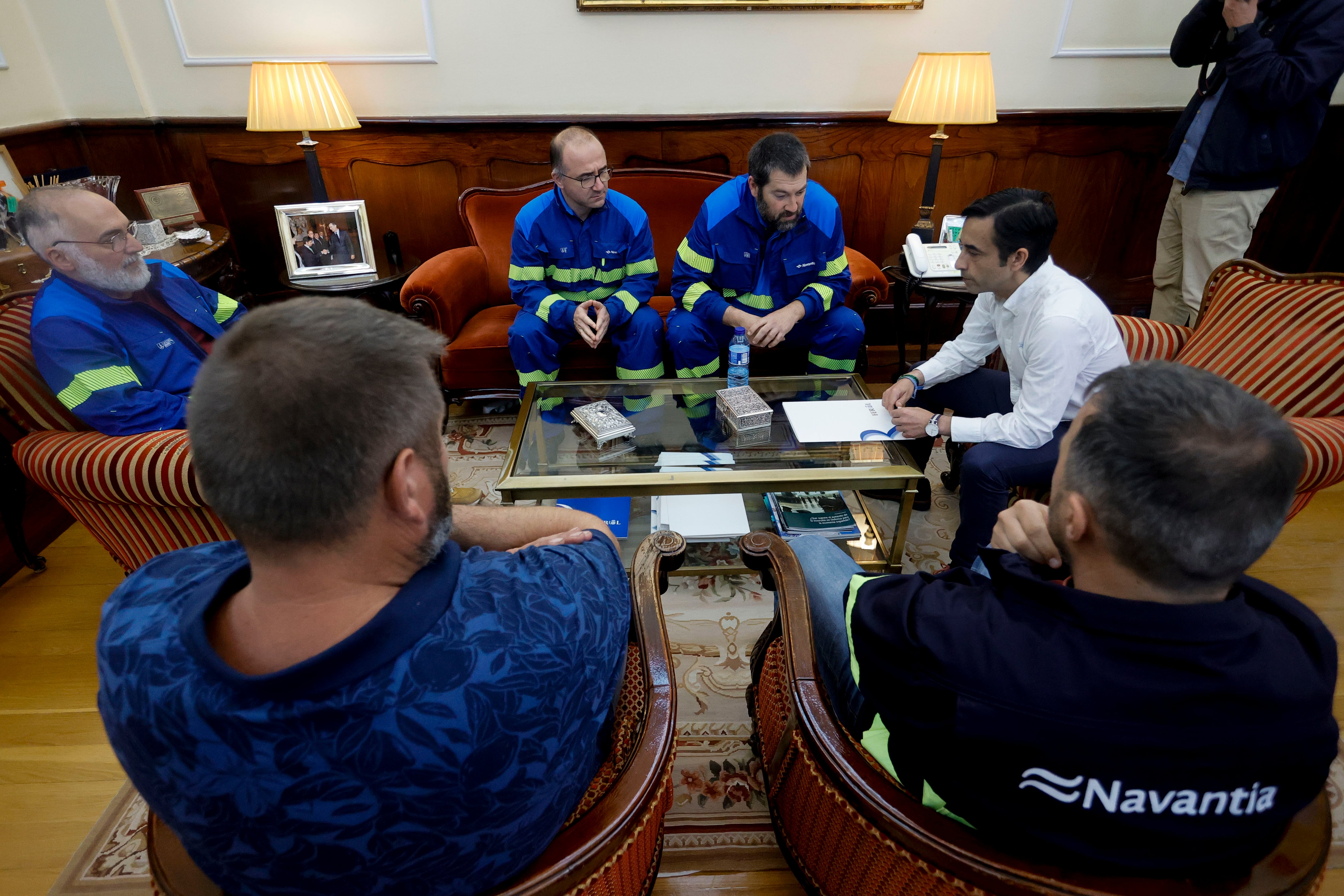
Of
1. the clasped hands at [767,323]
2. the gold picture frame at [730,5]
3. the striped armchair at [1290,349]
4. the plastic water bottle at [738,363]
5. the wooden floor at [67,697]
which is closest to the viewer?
the wooden floor at [67,697]

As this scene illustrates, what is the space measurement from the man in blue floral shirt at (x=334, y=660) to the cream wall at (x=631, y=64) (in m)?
2.80

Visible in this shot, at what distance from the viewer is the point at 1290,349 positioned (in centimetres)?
166

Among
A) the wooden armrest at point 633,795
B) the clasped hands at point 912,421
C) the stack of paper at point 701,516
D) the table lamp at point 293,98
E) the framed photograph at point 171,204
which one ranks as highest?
the table lamp at point 293,98

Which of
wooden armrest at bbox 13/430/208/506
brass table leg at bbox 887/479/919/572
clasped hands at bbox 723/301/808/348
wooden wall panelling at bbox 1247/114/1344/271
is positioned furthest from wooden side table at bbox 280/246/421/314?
wooden wall panelling at bbox 1247/114/1344/271

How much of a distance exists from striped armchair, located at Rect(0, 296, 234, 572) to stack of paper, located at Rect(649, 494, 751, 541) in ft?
3.64

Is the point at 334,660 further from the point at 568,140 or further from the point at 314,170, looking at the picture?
the point at 314,170

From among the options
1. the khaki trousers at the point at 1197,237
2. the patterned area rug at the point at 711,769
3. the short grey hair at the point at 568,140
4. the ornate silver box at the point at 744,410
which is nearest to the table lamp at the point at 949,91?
the khaki trousers at the point at 1197,237

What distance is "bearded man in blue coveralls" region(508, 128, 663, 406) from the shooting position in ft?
8.53

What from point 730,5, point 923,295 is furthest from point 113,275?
point 923,295

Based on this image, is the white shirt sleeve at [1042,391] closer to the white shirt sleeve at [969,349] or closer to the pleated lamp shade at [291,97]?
the white shirt sleeve at [969,349]

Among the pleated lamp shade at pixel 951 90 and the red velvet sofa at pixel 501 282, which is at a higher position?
the pleated lamp shade at pixel 951 90

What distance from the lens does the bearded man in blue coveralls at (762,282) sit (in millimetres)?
2580

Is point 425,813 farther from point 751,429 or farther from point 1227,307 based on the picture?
point 1227,307

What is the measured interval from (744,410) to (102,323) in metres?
1.71
